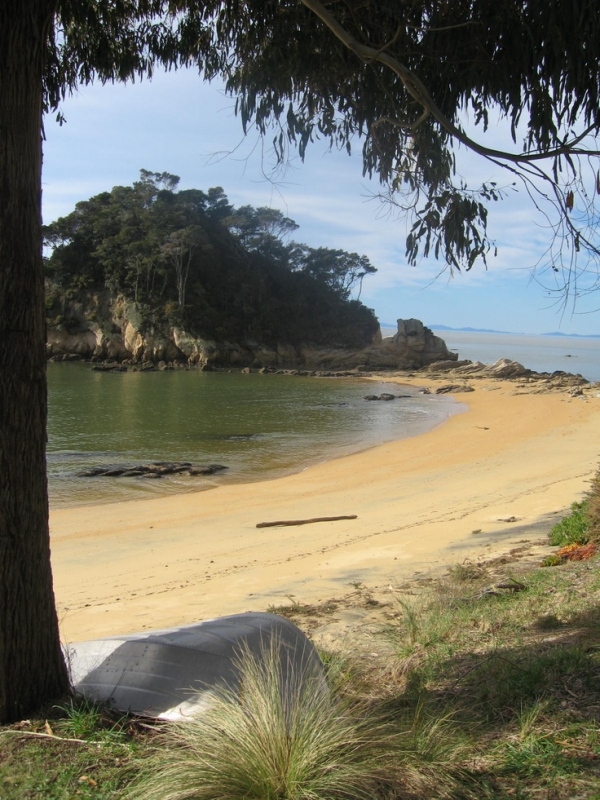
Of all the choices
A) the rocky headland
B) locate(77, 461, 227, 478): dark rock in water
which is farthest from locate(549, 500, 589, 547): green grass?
the rocky headland

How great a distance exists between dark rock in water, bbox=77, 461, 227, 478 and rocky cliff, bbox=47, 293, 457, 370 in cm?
3733

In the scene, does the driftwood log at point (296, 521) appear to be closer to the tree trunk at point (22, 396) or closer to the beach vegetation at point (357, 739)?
the beach vegetation at point (357, 739)

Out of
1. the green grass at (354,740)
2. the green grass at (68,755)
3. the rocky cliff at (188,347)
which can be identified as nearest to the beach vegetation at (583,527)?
the green grass at (354,740)

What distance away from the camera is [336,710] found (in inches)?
94.0

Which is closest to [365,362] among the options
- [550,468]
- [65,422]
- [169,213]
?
[169,213]

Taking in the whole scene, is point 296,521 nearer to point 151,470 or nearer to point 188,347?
point 151,470

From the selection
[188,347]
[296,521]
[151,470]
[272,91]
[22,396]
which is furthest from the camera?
[188,347]

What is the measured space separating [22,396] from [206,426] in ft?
71.1

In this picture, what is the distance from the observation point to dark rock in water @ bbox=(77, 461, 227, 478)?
15.5m

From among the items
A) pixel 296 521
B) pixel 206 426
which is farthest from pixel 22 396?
pixel 206 426

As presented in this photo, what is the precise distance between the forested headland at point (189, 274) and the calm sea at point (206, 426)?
15.9 m

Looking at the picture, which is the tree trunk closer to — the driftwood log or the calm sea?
the driftwood log

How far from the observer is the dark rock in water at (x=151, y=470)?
50.7ft

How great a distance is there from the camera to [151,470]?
15922mm
